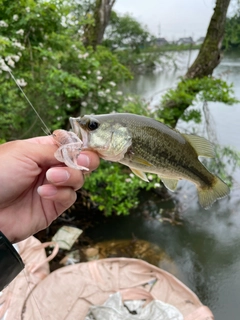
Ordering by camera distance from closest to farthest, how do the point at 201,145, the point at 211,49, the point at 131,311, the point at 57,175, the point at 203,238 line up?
the point at 57,175
the point at 201,145
the point at 131,311
the point at 203,238
the point at 211,49

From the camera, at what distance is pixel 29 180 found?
1399 millimetres

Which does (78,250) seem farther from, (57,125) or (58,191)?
(58,191)

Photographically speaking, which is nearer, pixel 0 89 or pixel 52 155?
Result: pixel 52 155

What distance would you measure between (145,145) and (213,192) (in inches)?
21.5

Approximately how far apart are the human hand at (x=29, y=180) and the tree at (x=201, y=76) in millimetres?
3822

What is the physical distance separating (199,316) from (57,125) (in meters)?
2.64

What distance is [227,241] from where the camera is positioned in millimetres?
4223

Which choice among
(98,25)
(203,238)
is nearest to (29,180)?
(203,238)

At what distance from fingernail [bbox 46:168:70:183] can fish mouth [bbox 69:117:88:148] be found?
5.9 inches

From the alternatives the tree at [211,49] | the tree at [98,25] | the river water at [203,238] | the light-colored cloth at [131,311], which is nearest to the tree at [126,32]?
the tree at [98,25]

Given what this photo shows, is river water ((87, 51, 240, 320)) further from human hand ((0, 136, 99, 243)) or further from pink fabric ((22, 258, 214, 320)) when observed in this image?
human hand ((0, 136, 99, 243))

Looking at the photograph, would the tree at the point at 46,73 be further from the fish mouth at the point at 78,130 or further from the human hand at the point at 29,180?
the fish mouth at the point at 78,130

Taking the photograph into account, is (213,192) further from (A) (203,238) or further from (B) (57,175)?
(A) (203,238)

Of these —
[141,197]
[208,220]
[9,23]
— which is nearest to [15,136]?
[9,23]
